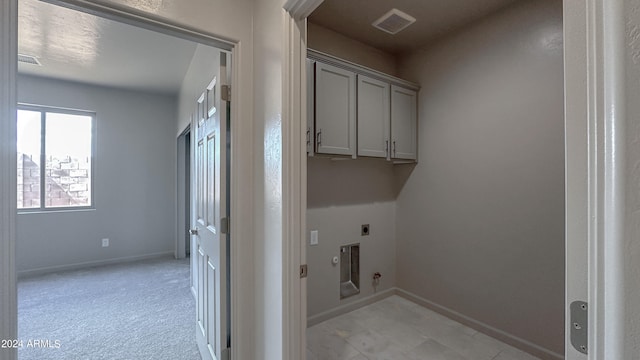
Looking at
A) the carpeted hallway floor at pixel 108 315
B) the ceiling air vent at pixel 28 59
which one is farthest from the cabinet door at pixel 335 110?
the ceiling air vent at pixel 28 59

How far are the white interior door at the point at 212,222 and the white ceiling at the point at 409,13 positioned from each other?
1.21 m

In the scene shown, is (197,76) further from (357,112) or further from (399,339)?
(399,339)

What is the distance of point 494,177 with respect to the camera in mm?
2383

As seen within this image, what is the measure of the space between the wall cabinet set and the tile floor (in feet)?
5.17

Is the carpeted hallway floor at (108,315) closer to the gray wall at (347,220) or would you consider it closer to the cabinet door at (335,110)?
the gray wall at (347,220)

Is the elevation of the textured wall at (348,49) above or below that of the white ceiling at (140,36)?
below

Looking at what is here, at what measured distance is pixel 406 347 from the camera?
2.21 meters

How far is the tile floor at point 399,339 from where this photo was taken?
2125 mm

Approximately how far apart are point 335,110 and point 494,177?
150cm

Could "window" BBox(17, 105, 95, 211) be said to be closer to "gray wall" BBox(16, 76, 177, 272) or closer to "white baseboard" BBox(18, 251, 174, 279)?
"gray wall" BBox(16, 76, 177, 272)

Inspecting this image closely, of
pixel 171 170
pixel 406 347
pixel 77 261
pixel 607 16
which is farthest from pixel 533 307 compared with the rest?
pixel 77 261

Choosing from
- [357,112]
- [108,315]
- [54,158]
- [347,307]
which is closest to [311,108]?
[357,112]

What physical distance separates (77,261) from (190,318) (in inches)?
112

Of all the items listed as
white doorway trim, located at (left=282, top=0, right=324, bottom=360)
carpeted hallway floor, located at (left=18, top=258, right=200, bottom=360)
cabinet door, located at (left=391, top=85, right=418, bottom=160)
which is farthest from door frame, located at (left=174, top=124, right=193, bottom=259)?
white doorway trim, located at (left=282, top=0, right=324, bottom=360)
